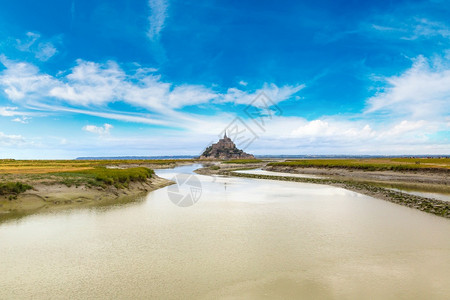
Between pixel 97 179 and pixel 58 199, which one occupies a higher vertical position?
pixel 97 179

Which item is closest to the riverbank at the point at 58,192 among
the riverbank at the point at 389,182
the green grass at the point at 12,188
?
the green grass at the point at 12,188

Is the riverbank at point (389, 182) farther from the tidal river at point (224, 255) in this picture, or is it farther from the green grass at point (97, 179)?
the green grass at point (97, 179)

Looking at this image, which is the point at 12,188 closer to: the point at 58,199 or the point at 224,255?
the point at 58,199

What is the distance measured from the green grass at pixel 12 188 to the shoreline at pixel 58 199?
461 millimetres

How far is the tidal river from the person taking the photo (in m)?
10.7

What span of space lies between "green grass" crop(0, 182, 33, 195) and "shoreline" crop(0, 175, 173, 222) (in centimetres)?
46

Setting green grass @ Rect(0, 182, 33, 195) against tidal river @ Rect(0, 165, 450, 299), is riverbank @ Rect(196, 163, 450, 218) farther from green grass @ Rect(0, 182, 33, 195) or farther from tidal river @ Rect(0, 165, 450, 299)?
green grass @ Rect(0, 182, 33, 195)

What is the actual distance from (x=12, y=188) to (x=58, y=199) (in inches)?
164

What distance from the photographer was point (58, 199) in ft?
91.8

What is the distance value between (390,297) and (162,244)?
11.7 m

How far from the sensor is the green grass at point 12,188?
2598cm

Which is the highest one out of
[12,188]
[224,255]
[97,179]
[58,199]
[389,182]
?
[97,179]

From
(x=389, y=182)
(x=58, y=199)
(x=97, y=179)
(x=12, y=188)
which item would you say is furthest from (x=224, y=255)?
(x=389, y=182)

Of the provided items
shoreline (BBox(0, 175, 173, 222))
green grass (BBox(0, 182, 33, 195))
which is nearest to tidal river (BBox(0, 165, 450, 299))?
shoreline (BBox(0, 175, 173, 222))
